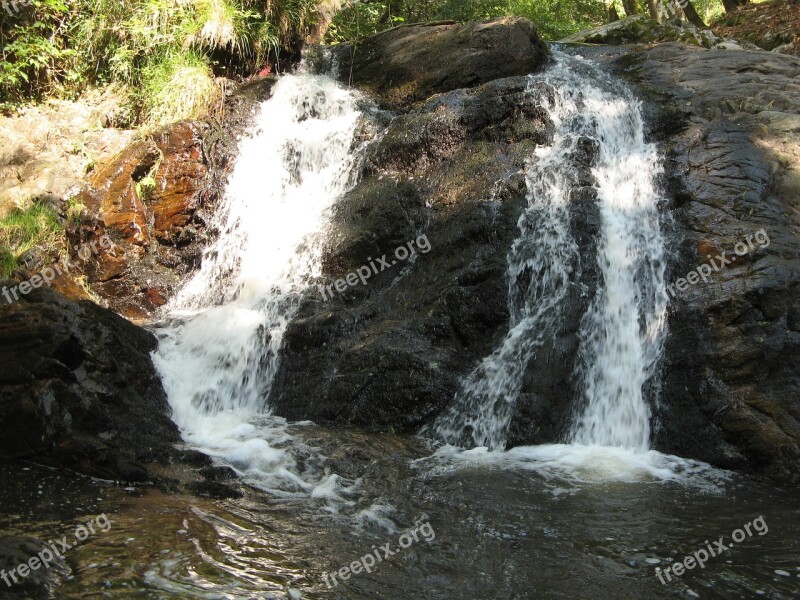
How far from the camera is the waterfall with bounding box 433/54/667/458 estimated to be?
627 centimetres

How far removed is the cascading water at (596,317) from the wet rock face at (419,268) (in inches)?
8.9

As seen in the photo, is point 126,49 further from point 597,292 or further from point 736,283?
point 736,283

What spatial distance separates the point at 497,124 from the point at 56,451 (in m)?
6.23

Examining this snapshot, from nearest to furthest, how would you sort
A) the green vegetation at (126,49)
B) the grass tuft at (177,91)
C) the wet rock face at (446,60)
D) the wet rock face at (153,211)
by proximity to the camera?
the wet rock face at (153,211), the grass tuft at (177,91), the green vegetation at (126,49), the wet rock face at (446,60)

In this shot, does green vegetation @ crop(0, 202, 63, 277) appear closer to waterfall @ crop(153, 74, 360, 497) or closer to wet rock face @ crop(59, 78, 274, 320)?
wet rock face @ crop(59, 78, 274, 320)

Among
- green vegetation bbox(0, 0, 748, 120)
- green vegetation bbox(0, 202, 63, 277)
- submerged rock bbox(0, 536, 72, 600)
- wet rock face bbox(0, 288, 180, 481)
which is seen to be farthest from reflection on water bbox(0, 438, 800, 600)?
green vegetation bbox(0, 0, 748, 120)

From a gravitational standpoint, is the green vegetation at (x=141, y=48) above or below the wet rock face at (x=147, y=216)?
above

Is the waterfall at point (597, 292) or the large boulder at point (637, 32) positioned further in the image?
the large boulder at point (637, 32)

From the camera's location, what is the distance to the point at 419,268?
24.7 feet

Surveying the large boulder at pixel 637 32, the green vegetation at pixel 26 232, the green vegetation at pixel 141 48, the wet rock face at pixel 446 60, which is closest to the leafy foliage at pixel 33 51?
the green vegetation at pixel 141 48

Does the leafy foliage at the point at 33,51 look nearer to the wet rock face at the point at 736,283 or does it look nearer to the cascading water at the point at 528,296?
the cascading water at the point at 528,296

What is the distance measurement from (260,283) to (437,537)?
4867mm

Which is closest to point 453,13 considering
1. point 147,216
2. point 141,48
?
point 141,48

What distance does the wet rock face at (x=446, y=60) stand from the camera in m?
9.99
